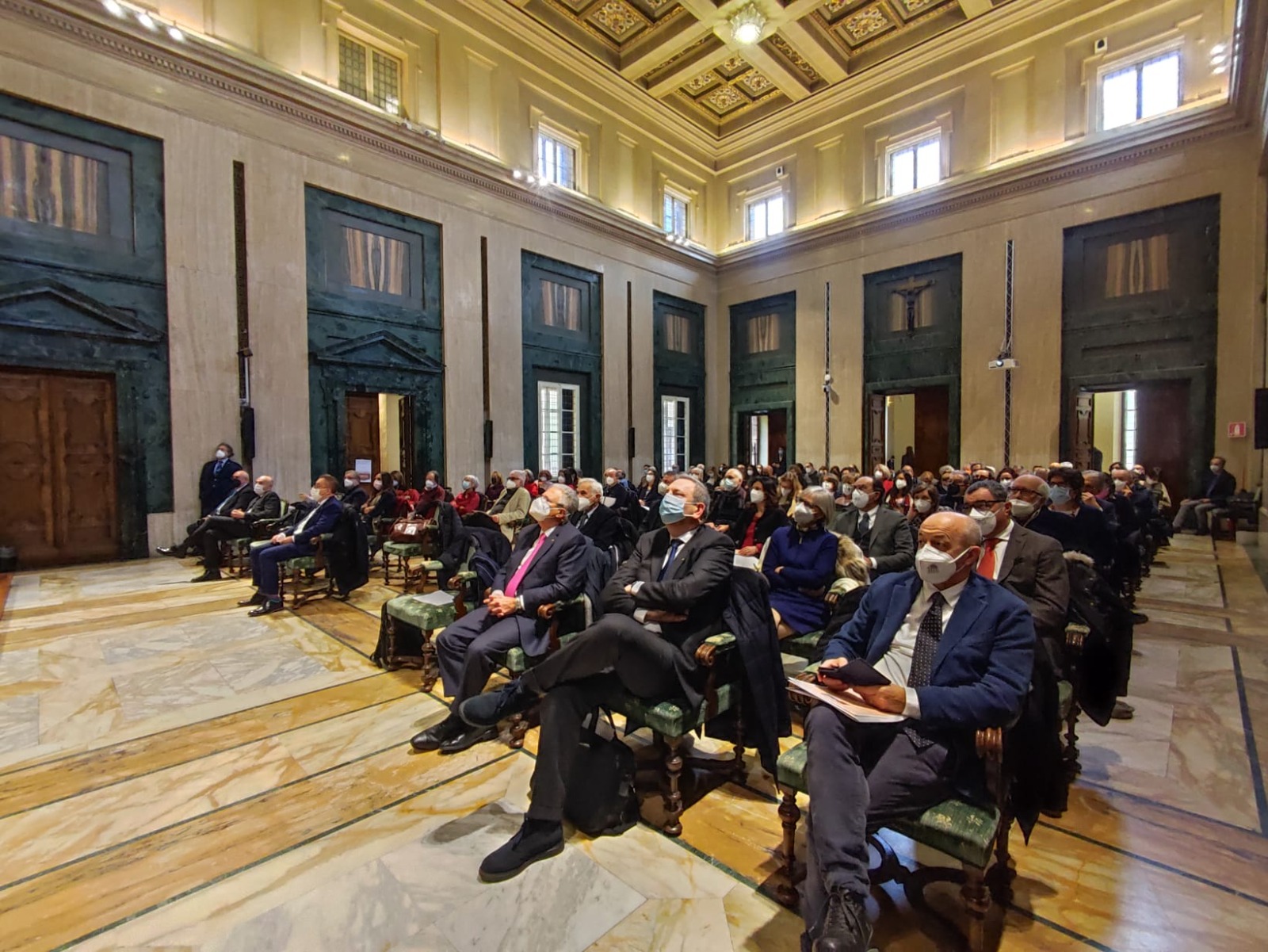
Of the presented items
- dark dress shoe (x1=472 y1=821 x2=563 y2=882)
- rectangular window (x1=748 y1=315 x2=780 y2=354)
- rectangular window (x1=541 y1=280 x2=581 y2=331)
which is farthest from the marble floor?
rectangular window (x1=748 y1=315 x2=780 y2=354)

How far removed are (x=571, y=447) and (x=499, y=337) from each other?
302 cm

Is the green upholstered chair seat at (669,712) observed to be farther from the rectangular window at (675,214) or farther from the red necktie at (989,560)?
the rectangular window at (675,214)

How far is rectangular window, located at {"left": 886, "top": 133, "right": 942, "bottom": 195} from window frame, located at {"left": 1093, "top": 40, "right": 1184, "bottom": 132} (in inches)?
109

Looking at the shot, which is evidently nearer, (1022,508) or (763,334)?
(1022,508)

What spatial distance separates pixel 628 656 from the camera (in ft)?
8.36

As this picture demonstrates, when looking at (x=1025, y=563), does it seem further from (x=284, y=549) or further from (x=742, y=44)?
(x=742, y=44)

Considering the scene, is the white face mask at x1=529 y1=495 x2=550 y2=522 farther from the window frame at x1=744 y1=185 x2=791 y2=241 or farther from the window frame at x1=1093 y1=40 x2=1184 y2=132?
the window frame at x1=744 y1=185 x2=791 y2=241

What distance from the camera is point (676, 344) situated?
53.8 feet

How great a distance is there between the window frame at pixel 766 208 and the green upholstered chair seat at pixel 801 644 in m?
14.3

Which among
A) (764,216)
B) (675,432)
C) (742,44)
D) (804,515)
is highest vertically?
(742,44)

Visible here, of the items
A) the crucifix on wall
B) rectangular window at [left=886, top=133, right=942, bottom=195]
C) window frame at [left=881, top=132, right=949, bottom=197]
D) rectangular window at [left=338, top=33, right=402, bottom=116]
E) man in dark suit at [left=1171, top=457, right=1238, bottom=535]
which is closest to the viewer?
man in dark suit at [left=1171, top=457, right=1238, bottom=535]

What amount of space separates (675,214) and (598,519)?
43.8 feet

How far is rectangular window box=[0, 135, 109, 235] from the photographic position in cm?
745

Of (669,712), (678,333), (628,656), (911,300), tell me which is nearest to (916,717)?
(669,712)
